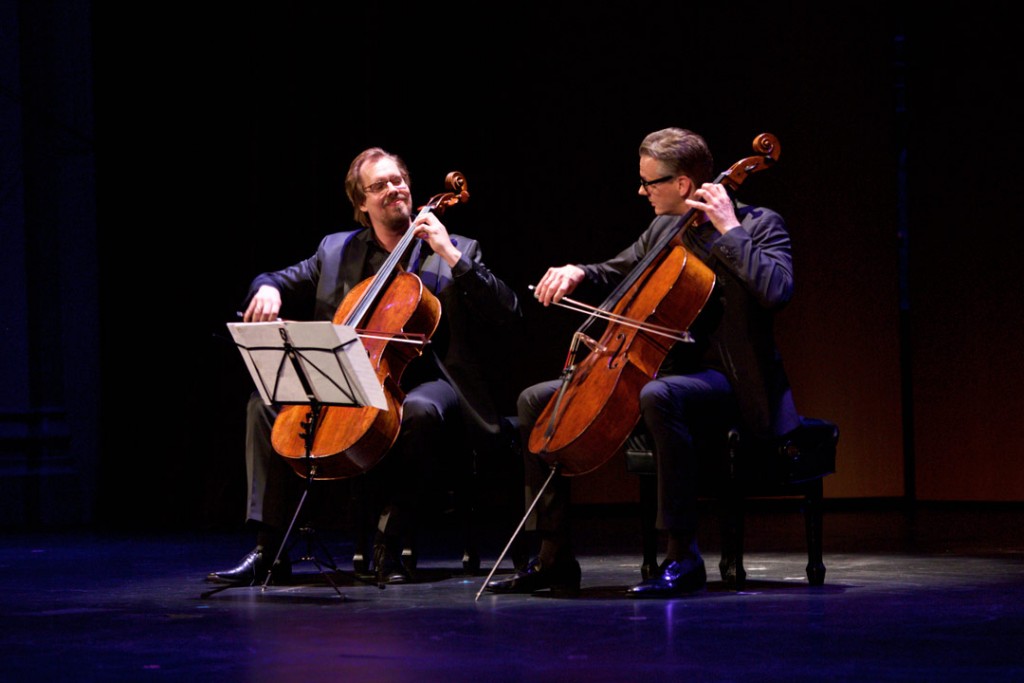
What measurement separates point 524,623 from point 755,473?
34.6 inches

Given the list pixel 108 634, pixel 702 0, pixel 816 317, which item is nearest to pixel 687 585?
pixel 108 634

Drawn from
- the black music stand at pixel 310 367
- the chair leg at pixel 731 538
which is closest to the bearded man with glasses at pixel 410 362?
the black music stand at pixel 310 367

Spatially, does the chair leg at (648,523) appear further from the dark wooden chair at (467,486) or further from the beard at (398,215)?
the beard at (398,215)

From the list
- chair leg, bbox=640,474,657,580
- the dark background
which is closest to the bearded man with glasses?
chair leg, bbox=640,474,657,580

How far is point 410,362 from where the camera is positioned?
4.05 m

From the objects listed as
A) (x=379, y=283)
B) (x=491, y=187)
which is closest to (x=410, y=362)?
(x=379, y=283)

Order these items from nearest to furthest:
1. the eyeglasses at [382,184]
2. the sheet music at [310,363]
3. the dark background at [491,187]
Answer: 1. the sheet music at [310,363]
2. the eyeglasses at [382,184]
3. the dark background at [491,187]

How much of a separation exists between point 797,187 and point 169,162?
274cm

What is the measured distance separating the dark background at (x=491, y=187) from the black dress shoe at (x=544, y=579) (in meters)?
2.54

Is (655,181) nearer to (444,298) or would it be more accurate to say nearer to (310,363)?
(444,298)

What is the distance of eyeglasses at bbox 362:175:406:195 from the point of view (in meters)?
4.14

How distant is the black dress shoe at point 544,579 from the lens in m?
3.50

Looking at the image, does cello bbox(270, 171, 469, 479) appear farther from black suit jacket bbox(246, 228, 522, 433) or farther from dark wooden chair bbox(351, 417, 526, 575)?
dark wooden chair bbox(351, 417, 526, 575)

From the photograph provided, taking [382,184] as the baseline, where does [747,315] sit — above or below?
below
